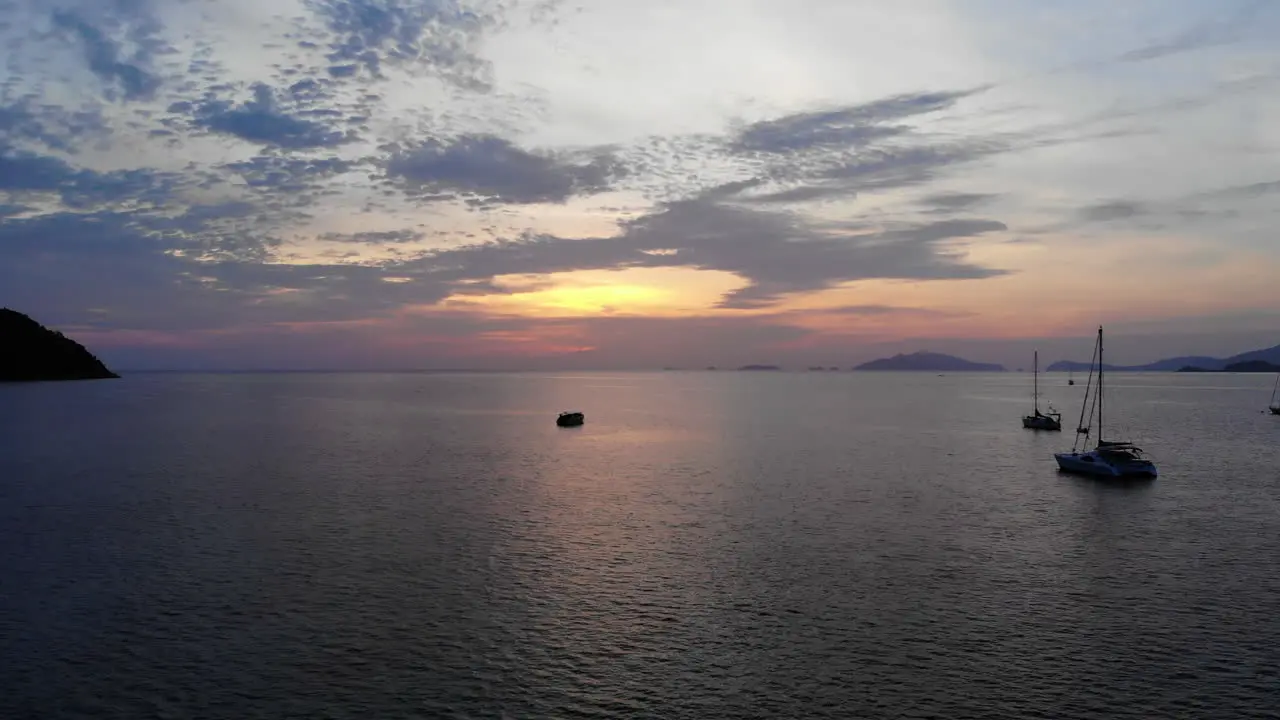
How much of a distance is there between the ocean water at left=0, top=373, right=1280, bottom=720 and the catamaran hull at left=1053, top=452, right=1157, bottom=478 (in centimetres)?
256

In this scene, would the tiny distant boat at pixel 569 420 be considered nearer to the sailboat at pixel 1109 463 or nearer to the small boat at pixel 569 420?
the small boat at pixel 569 420

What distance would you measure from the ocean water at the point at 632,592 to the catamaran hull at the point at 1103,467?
2.56 metres

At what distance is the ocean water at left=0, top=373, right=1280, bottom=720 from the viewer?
96.2ft

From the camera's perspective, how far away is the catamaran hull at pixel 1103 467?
268ft

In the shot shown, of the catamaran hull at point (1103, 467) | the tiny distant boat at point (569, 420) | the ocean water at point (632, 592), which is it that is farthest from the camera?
the tiny distant boat at point (569, 420)

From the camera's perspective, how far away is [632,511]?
209 ft

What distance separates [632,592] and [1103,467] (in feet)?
210

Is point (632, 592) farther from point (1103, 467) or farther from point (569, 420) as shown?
point (569, 420)

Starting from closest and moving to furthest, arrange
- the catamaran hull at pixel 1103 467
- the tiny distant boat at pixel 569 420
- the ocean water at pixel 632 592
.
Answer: the ocean water at pixel 632 592
the catamaran hull at pixel 1103 467
the tiny distant boat at pixel 569 420

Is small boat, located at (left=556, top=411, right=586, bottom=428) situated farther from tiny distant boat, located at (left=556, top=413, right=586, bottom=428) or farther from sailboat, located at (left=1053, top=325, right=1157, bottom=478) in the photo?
sailboat, located at (left=1053, top=325, right=1157, bottom=478)

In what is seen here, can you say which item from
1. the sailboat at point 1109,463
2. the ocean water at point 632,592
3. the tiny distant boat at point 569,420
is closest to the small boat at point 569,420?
the tiny distant boat at point 569,420

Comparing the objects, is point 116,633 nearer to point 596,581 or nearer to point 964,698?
point 596,581

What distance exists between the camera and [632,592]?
41.4m

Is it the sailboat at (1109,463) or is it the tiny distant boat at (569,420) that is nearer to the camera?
the sailboat at (1109,463)
